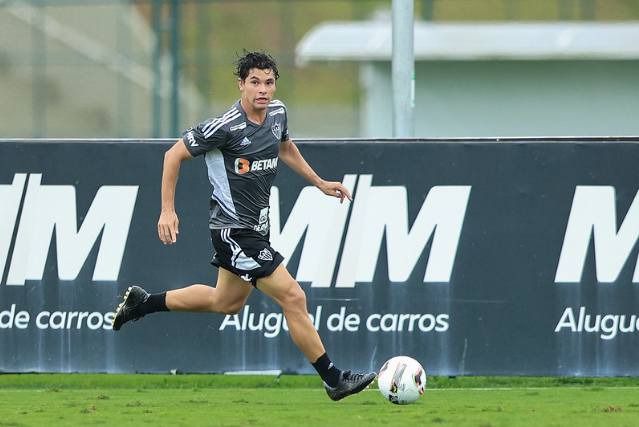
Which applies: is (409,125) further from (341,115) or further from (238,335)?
(341,115)

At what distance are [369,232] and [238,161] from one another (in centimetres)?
170

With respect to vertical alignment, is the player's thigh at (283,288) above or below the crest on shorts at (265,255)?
below

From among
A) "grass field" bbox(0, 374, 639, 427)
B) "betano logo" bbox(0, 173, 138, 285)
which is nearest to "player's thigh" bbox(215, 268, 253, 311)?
"grass field" bbox(0, 374, 639, 427)

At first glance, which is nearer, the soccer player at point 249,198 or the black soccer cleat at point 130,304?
the soccer player at point 249,198

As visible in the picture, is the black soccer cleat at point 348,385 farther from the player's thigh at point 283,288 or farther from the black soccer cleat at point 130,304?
the black soccer cleat at point 130,304

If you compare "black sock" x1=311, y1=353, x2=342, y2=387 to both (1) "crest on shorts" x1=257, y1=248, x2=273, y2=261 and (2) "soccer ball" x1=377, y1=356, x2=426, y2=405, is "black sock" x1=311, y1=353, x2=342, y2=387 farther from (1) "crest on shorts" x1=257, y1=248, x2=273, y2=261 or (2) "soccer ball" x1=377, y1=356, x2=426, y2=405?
(1) "crest on shorts" x1=257, y1=248, x2=273, y2=261

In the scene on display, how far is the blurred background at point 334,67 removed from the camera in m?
14.4

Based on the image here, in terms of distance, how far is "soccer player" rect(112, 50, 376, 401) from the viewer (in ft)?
21.1

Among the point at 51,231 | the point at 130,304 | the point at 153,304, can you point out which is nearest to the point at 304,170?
the point at 153,304

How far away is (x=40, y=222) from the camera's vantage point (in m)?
8.00

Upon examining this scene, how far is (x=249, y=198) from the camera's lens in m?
6.59

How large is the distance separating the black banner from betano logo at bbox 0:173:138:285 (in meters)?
0.01

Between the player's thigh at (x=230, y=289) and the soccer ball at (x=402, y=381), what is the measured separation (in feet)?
3.59

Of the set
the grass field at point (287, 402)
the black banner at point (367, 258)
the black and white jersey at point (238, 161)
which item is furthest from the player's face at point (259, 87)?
the grass field at point (287, 402)
